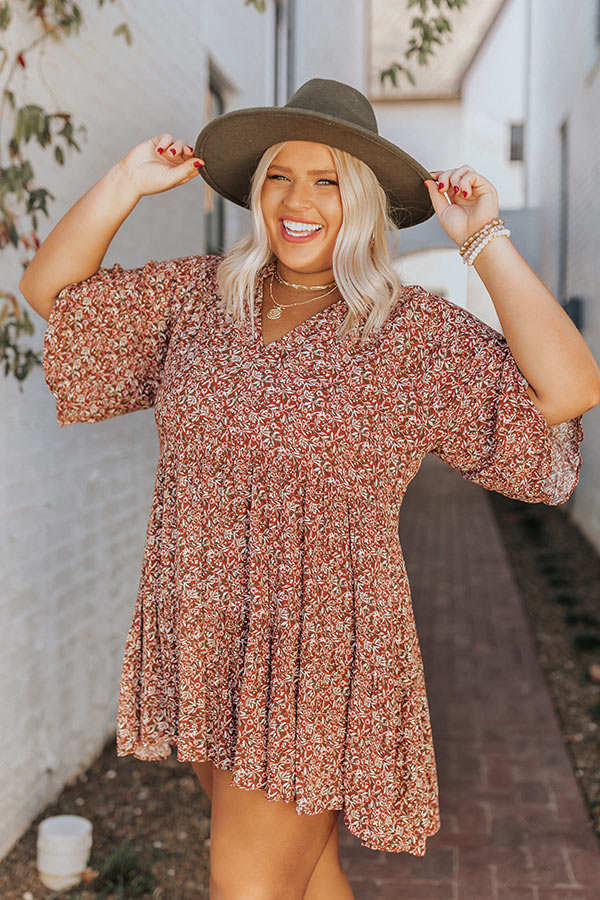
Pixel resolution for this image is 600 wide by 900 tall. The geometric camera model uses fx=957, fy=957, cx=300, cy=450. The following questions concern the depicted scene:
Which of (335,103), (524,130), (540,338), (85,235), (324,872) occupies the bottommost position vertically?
(324,872)

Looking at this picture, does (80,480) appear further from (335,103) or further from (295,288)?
(335,103)

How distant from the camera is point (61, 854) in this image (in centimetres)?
288

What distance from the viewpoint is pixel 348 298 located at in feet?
6.40

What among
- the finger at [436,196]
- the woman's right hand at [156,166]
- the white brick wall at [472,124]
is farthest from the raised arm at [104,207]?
the white brick wall at [472,124]

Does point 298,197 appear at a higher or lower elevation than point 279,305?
higher

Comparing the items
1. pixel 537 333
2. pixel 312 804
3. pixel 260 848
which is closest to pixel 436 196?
pixel 537 333

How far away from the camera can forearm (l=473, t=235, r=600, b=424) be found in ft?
5.85

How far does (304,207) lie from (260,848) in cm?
129

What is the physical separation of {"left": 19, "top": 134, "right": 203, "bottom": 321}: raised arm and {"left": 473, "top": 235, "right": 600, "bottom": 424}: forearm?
27.2 inches

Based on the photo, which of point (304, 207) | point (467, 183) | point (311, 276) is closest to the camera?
point (467, 183)

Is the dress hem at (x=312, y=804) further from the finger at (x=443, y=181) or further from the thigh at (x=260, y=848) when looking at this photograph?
the finger at (x=443, y=181)

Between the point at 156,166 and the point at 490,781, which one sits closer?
the point at 156,166

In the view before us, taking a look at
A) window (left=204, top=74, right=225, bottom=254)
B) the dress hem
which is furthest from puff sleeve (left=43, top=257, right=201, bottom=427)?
window (left=204, top=74, right=225, bottom=254)

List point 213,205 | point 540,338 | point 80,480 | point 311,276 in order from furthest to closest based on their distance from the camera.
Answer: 1. point 213,205
2. point 80,480
3. point 311,276
4. point 540,338
